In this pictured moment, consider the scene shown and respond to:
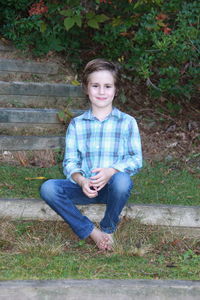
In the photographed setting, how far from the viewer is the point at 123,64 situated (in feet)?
17.8

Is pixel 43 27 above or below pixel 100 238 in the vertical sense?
above

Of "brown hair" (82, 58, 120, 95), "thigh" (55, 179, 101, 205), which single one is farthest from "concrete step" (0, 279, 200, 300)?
"brown hair" (82, 58, 120, 95)

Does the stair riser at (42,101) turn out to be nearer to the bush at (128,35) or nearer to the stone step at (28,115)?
the stone step at (28,115)

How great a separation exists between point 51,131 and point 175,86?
59.3 inches

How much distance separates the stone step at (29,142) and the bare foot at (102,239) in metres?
1.84

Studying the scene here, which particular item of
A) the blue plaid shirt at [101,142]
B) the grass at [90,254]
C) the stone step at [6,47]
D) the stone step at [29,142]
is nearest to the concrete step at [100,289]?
the grass at [90,254]

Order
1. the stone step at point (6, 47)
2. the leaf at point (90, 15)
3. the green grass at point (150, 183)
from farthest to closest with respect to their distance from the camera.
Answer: the stone step at point (6, 47) < the leaf at point (90, 15) < the green grass at point (150, 183)

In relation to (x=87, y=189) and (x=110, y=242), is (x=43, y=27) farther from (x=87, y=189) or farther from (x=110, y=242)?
(x=110, y=242)

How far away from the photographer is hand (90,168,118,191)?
290cm

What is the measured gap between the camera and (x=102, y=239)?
298cm

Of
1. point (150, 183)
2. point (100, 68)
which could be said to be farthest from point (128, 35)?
point (100, 68)

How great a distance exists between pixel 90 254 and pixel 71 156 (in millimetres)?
686

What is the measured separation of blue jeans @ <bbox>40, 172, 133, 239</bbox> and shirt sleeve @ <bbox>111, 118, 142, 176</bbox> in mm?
96

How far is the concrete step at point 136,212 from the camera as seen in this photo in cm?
321
